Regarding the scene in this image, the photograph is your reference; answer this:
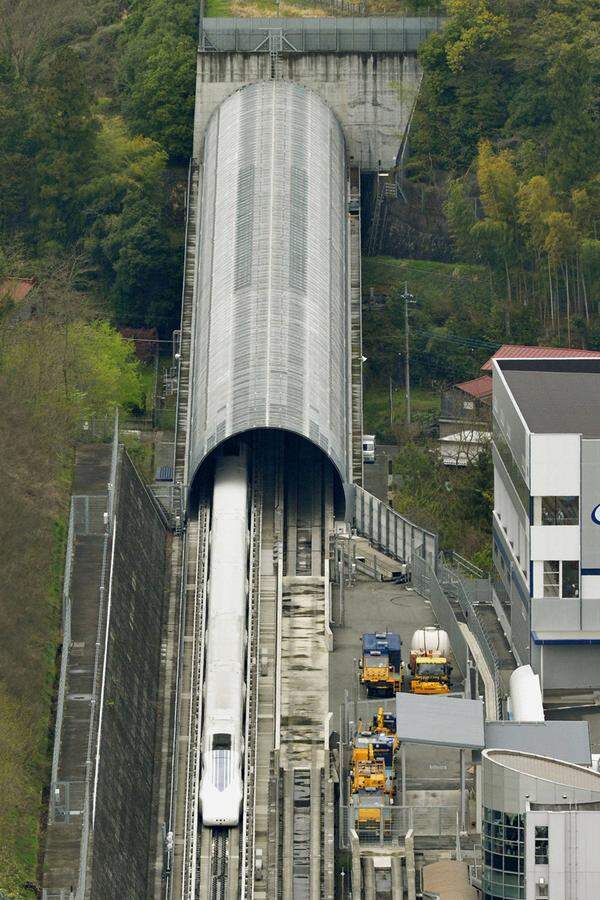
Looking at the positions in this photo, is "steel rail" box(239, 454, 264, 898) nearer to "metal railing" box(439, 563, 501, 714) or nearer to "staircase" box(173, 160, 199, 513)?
"staircase" box(173, 160, 199, 513)

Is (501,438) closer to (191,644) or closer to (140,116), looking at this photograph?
(191,644)

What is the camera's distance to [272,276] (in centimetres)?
12131

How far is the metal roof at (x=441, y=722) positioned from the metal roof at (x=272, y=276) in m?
19.5

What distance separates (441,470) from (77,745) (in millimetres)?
33264

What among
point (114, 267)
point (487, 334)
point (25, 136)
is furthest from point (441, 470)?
point (25, 136)

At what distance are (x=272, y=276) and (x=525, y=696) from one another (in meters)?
27.5

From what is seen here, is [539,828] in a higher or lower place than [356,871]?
higher

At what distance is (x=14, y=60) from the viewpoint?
472ft

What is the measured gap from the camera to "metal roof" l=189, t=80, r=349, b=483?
115500 mm

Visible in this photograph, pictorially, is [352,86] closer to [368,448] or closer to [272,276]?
[272,276]

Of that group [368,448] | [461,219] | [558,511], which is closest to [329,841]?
[558,511]

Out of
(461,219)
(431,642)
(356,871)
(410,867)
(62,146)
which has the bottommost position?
(356,871)

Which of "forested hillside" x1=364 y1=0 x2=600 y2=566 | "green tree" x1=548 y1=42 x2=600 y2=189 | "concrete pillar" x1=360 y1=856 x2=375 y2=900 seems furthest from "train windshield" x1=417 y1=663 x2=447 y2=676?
"green tree" x1=548 y1=42 x2=600 y2=189

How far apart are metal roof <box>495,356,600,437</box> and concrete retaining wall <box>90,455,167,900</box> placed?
1674cm
